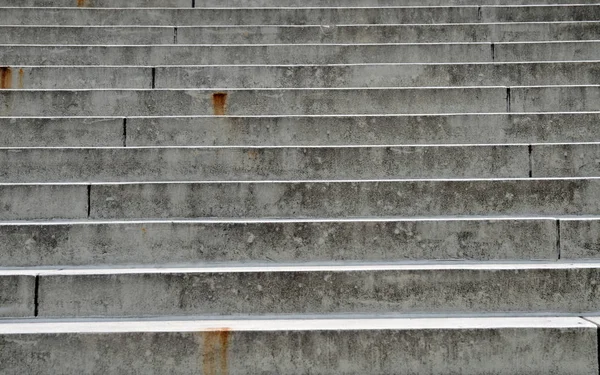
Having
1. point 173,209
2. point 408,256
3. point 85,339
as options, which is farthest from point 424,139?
point 85,339

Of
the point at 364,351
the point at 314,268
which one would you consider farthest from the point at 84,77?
the point at 364,351

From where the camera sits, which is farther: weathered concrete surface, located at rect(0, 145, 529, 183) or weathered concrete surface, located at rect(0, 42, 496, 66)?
weathered concrete surface, located at rect(0, 42, 496, 66)

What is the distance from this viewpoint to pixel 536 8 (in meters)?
5.52

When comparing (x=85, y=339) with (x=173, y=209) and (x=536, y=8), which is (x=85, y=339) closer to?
(x=173, y=209)

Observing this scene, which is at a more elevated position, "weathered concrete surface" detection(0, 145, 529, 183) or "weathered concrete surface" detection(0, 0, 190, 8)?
"weathered concrete surface" detection(0, 0, 190, 8)

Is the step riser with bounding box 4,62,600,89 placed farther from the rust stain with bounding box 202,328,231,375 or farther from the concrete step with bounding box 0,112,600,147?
the rust stain with bounding box 202,328,231,375

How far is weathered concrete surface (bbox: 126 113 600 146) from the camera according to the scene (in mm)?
3799

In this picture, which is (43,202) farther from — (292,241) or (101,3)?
(101,3)

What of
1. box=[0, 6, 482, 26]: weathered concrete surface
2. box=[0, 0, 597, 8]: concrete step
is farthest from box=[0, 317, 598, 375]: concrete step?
box=[0, 0, 597, 8]: concrete step

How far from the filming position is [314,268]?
8.86ft

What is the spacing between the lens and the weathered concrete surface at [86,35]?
205 inches

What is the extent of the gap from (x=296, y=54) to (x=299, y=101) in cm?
95

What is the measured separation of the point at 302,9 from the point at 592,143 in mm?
3438

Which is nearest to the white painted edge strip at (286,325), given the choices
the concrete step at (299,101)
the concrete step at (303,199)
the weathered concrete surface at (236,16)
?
the concrete step at (303,199)
